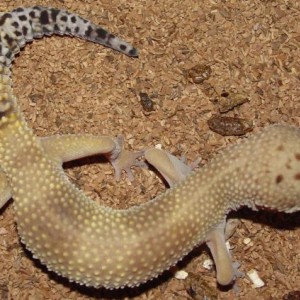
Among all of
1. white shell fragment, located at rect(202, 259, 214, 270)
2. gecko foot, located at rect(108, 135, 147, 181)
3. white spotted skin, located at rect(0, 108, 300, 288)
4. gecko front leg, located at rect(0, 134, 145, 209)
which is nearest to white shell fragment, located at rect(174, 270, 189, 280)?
white shell fragment, located at rect(202, 259, 214, 270)

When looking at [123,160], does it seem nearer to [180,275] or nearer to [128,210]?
[128,210]

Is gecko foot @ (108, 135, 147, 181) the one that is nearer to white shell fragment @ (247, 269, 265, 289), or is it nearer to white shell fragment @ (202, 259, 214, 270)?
white shell fragment @ (202, 259, 214, 270)

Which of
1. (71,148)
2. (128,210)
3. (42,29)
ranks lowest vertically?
(128,210)

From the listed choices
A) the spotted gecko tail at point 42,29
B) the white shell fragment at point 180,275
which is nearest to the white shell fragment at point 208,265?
the white shell fragment at point 180,275

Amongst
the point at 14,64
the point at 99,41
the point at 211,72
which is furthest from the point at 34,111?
the point at 211,72

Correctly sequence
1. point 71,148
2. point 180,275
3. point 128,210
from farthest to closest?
1. point 180,275
2. point 71,148
3. point 128,210

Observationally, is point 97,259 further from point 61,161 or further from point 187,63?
point 187,63

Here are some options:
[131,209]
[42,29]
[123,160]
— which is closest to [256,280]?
[131,209]
